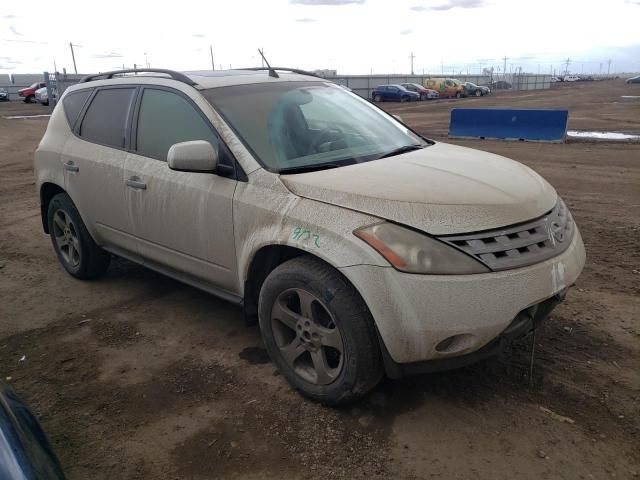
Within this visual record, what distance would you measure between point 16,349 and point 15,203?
564 cm

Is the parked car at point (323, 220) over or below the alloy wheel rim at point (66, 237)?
over

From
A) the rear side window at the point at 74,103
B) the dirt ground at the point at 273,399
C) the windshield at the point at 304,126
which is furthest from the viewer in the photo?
the rear side window at the point at 74,103

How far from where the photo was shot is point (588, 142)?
13.5 m

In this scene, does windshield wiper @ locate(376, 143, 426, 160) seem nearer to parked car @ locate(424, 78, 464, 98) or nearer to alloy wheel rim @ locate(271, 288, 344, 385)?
alloy wheel rim @ locate(271, 288, 344, 385)

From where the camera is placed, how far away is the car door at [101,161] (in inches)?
166

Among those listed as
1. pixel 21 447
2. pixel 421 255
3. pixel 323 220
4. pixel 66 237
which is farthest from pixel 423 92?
pixel 21 447

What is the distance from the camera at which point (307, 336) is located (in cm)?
302

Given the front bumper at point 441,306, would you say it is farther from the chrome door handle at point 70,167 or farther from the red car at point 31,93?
the red car at point 31,93

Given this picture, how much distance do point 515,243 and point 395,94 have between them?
1543 inches

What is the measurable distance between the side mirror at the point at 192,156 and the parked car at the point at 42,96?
38730mm

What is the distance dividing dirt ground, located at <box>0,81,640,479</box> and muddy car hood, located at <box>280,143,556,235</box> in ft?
3.45

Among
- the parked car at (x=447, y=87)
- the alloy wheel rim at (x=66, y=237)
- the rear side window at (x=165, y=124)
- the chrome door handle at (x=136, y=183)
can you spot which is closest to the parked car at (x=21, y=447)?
the rear side window at (x=165, y=124)

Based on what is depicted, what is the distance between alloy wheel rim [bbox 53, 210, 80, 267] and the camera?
4.97m

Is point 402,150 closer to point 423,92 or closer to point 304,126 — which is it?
point 304,126
